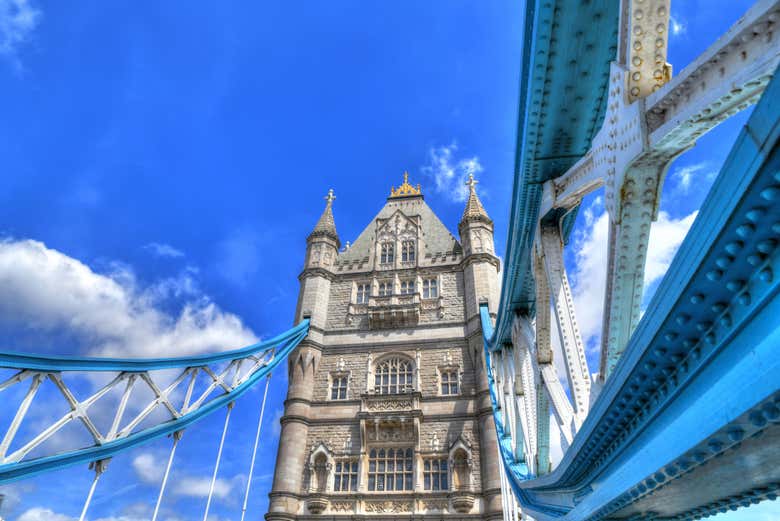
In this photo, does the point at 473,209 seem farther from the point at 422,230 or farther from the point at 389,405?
the point at 389,405

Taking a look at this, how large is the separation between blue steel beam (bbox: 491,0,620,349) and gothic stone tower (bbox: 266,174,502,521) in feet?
39.6

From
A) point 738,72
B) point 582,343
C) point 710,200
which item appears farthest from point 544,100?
point 710,200

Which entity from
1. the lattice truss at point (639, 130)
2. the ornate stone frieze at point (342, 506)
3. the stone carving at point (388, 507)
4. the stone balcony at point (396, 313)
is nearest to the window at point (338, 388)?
the stone balcony at point (396, 313)

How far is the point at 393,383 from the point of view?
19.4 metres

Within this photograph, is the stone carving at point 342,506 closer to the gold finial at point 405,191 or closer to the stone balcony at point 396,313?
the stone balcony at point 396,313

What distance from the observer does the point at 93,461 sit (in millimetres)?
7285

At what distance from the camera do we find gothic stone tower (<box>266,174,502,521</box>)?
16391 millimetres

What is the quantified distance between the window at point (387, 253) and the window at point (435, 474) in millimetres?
10138

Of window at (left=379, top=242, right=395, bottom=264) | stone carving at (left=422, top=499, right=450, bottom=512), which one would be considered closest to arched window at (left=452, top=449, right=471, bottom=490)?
stone carving at (left=422, top=499, right=450, bottom=512)

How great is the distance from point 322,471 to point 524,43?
16.6 m

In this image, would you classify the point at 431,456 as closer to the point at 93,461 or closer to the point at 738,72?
the point at 93,461

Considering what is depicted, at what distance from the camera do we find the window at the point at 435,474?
16531 millimetres

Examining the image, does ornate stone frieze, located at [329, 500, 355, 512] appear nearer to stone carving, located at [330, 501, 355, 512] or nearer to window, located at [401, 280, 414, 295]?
stone carving, located at [330, 501, 355, 512]

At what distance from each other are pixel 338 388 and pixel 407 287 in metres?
5.91
